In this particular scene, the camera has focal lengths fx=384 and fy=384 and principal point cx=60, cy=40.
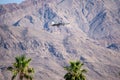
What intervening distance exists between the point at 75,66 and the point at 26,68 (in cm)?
996

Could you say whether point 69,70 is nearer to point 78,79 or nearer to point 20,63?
point 78,79

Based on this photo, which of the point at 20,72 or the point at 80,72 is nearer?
the point at 20,72

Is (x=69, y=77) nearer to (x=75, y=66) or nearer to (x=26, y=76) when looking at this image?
(x=75, y=66)

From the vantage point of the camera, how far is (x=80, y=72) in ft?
242

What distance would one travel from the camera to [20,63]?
6975cm

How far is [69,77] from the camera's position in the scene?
73125 millimetres

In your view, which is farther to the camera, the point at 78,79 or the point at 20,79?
the point at 78,79

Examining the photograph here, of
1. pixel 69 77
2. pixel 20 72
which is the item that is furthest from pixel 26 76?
pixel 69 77

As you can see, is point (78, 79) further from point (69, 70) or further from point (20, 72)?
point (20, 72)

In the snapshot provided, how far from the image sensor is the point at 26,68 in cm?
6956

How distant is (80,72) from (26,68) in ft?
35.5

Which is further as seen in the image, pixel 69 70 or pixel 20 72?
pixel 69 70

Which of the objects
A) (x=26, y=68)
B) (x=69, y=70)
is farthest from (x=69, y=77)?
(x=26, y=68)

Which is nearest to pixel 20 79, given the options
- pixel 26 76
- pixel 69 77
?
pixel 26 76
